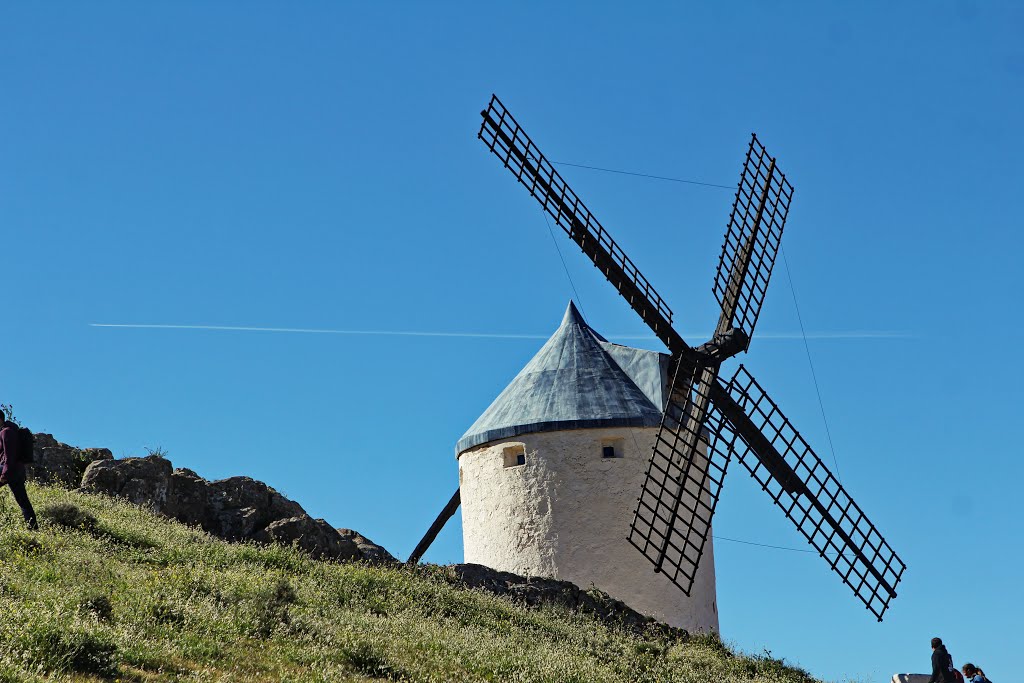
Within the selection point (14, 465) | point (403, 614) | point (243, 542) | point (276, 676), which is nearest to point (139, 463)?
point (243, 542)

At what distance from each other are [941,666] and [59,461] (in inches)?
477

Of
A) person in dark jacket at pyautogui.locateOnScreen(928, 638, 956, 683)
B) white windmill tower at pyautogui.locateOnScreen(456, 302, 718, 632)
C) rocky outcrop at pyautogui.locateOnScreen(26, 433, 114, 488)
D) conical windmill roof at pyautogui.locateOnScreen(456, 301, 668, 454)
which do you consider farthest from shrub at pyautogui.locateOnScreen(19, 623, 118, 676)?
conical windmill roof at pyautogui.locateOnScreen(456, 301, 668, 454)

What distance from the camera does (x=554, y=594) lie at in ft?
59.9

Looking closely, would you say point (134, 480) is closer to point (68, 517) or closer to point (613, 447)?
point (68, 517)

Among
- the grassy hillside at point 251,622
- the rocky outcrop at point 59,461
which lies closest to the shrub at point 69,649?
the grassy hillside at point 251,622

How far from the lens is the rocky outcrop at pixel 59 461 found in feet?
57.5

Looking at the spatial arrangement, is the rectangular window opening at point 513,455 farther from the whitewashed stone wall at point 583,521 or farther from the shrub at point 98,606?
the shrub at point 98,606

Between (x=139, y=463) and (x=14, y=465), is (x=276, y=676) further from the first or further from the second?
(x=139, y=463)

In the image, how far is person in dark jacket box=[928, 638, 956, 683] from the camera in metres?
15.7

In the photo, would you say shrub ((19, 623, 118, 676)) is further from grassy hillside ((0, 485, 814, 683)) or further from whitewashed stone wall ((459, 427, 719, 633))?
whitewashed stone wall ((459, 427, 719, 633))

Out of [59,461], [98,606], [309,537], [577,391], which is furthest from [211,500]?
[577,391]

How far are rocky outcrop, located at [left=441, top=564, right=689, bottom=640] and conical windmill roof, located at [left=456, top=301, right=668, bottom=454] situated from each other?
11.0 ft

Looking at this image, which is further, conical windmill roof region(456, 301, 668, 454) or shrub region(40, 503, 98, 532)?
conical windmill roof region(456, 301, 668, 454)

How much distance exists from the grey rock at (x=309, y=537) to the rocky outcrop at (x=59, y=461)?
9.07 ft
